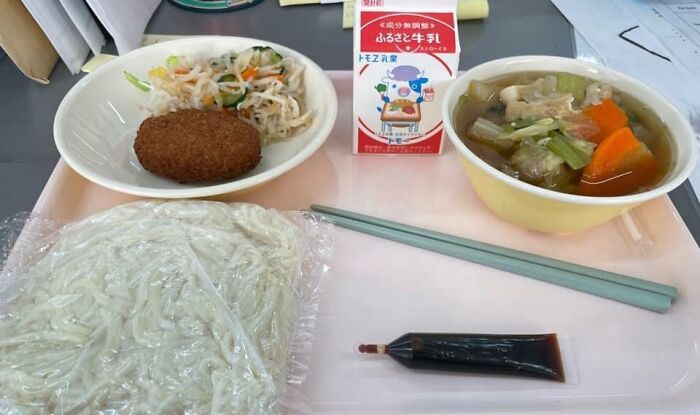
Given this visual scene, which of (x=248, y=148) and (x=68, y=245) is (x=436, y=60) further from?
(x=68, y=245)

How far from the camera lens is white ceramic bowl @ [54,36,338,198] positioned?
93cm

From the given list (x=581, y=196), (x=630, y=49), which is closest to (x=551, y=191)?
(x=581, y=196)

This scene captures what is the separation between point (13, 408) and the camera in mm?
649

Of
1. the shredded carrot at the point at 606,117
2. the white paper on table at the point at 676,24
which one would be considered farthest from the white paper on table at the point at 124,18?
the white paper on table at the point at 676,24

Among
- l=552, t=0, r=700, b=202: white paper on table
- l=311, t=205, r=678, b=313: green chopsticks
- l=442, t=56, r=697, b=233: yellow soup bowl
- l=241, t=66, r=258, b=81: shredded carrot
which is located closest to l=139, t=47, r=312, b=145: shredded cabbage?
l=241, t=66, r=258, b=81: shredded carrot

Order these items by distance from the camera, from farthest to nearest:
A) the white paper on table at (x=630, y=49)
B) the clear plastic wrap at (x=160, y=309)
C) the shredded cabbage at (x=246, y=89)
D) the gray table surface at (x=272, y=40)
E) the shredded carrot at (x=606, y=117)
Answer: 1. the white paper on table at (x=630, y=49)
2. the gray table surface at (x=272, y=40)
3. the shredded cabbage at (x=246, y=89)
4. the shredded carrot at (x=606, y=117)
5. the clear plastic wrap at (x=160, y=309)

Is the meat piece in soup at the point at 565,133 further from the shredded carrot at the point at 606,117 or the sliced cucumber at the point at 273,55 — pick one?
the sliced cucumber at the point at 273,55

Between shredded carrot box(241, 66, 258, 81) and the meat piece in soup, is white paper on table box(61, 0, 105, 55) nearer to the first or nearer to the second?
shredded carrot box(241, 66, 258, 81)

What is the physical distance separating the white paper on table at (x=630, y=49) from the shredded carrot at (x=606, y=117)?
0.52m

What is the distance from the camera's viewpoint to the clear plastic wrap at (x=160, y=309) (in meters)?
0.67

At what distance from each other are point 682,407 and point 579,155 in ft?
1.30

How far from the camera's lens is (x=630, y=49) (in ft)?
5.12

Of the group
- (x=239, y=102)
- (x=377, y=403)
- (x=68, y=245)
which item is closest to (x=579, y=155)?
(x=377, y=403)

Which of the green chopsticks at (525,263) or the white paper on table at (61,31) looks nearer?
the green chopsticks at (525,263)
